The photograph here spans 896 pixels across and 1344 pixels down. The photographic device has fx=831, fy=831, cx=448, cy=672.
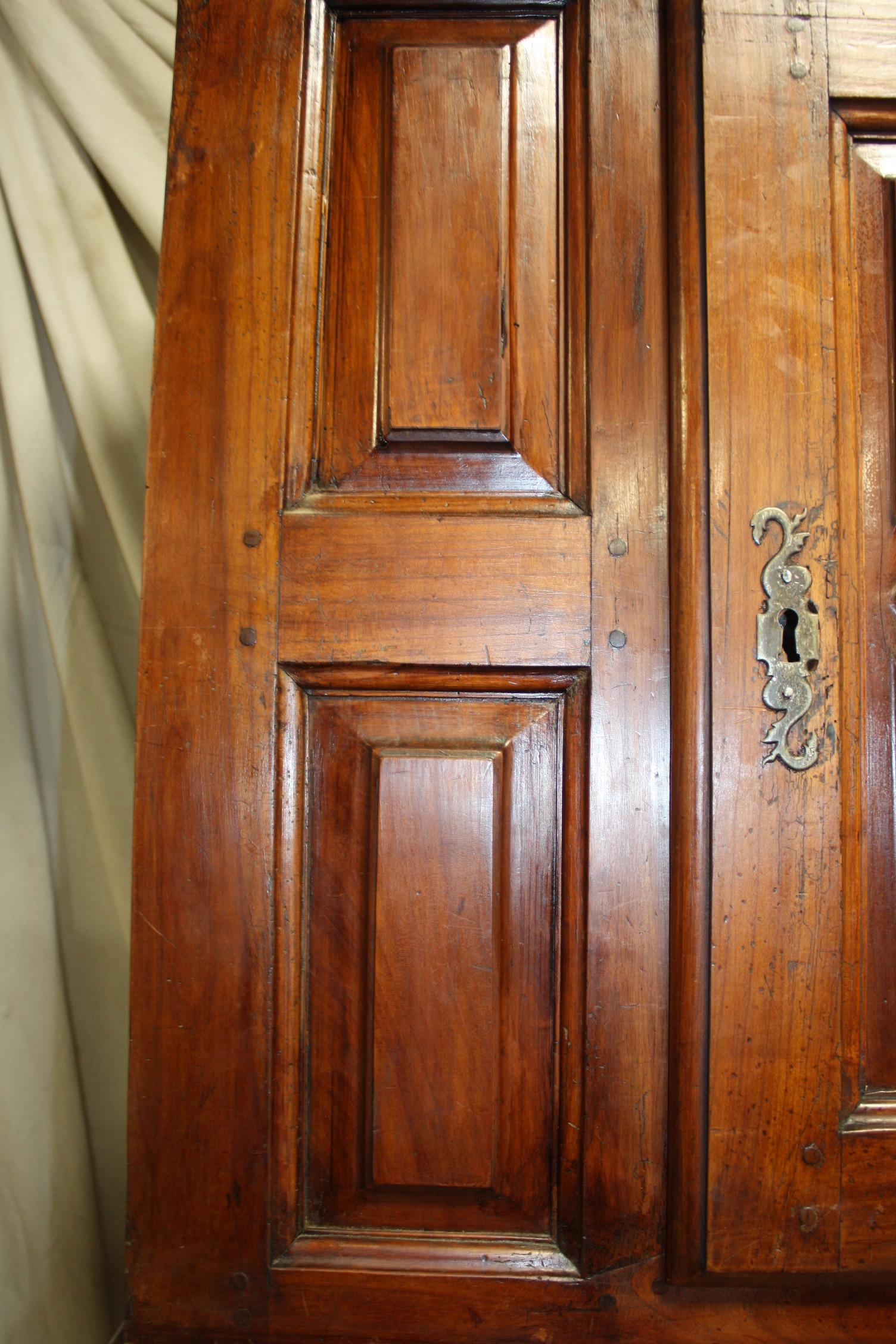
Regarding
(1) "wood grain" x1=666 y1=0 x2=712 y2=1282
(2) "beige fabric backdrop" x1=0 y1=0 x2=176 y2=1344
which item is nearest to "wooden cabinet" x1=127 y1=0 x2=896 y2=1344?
(1) "wood grain" x1=666 y1=0 x2=712 y2=1282

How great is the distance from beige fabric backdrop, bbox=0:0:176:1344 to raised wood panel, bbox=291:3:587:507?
1.48 feet

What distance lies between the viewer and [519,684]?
0.64 m

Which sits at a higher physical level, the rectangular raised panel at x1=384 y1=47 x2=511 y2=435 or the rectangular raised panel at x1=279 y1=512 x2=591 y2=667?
the rectangular raised panel at x1=384 y1=47 x2=511 y2=435

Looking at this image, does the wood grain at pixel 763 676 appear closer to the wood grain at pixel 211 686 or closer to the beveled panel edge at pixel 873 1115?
the beveled panel edge at pixel 873 1115

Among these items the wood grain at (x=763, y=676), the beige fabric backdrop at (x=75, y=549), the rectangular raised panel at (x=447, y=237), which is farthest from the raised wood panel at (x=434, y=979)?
the beige fabric backdrop at (x=75, y=549)

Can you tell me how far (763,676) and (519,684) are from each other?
183mm

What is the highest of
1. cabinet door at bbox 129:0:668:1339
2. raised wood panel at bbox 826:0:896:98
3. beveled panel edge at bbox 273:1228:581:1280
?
raised wood panel at bbox 826:0:896:98

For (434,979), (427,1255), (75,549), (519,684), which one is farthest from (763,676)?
(75,549)

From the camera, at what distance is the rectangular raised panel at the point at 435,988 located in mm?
623

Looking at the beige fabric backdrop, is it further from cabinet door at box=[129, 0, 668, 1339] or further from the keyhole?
the keyhole

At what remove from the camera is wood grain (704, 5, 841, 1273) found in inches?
23.9

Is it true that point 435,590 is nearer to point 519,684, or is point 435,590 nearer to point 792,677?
point 519,684

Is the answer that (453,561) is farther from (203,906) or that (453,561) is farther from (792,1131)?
(792,1131)

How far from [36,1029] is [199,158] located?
2.96ft
